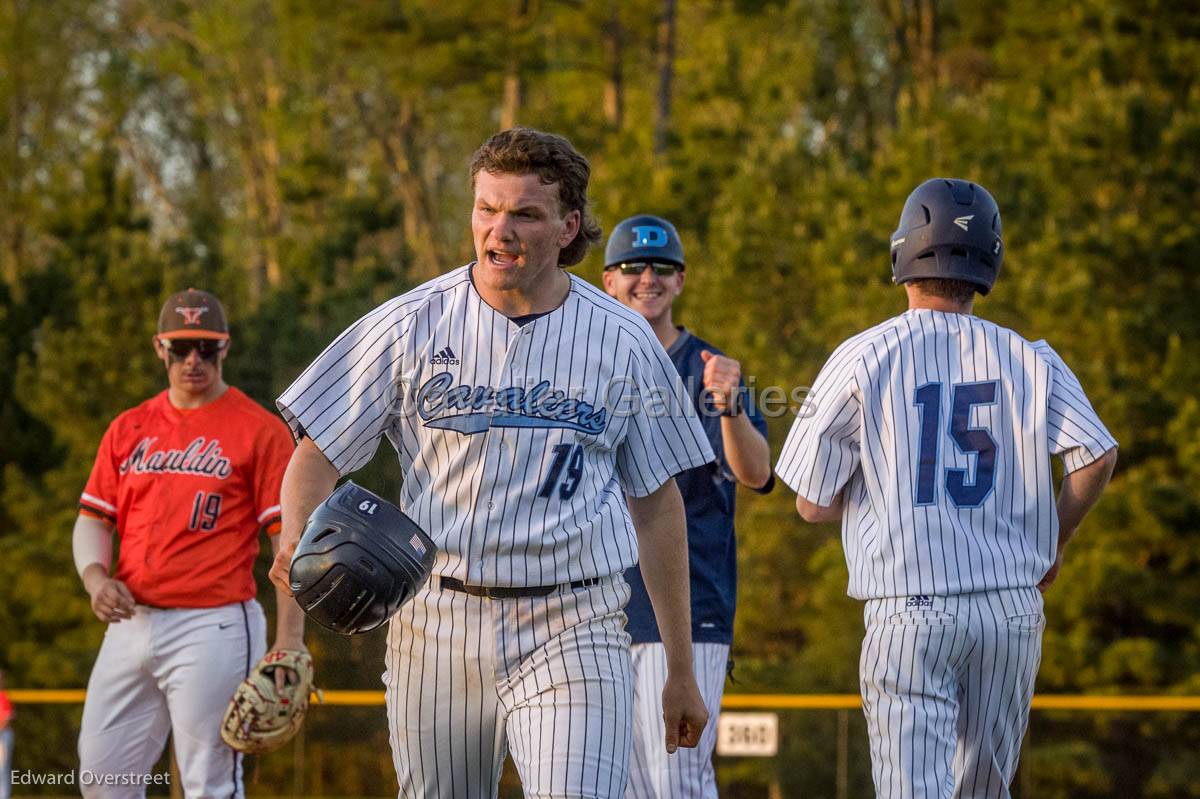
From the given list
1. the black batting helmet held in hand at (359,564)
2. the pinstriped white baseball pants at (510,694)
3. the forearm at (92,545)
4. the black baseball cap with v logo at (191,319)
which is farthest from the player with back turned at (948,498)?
the forearm at (92,545)

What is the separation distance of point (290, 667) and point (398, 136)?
28124 mm

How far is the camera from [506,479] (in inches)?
149

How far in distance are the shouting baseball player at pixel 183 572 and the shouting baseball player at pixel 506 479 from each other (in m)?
2.49

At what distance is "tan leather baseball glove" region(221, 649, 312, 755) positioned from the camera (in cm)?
612

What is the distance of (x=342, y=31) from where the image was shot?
25109 millimetres

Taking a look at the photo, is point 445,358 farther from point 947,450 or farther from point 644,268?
→ point 644,268

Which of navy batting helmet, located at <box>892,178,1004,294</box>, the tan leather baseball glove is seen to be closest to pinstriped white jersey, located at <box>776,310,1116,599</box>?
navy batting helmet, located at <box>892,178,1004,294</box>

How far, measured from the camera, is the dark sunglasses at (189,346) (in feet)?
21.5

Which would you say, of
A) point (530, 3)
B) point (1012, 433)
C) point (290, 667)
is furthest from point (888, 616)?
point (530, 3)

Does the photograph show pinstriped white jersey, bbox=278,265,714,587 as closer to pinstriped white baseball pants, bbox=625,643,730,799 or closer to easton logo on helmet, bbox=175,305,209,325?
pinstriped white baseball pants, bbox=625,643,730,799

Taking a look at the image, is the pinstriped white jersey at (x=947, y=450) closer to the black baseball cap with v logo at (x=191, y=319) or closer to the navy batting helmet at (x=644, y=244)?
the navy batting helmet at (x=644, y=244)

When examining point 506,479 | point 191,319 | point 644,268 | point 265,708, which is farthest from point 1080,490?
point 191,319

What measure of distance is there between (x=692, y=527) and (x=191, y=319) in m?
2.25

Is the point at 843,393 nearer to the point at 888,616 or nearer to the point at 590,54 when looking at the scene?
the point at 888,616
